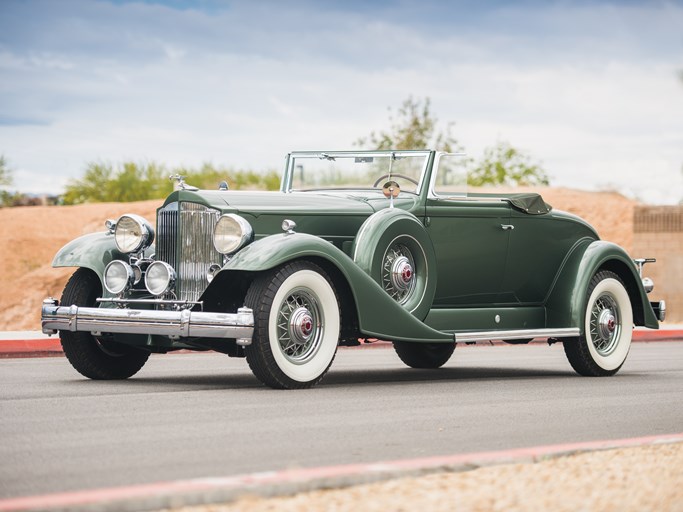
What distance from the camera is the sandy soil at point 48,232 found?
27141 mm

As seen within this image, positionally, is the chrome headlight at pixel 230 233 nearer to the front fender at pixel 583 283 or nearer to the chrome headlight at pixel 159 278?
the chrome headlight at pixel 159 278

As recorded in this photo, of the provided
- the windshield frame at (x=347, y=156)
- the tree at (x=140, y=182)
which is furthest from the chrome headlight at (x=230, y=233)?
the tree at (x=140, y=182)

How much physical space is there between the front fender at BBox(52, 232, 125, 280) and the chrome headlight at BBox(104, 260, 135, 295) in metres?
0.10

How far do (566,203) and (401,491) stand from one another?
1486 inches

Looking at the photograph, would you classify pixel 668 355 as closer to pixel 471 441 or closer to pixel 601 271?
pixel 601 271

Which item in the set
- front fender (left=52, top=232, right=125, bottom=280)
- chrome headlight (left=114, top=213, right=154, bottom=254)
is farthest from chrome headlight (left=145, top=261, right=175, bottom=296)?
front fender (left=52, top=232, right=125, bottom=280)

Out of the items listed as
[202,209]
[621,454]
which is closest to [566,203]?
[202,209]

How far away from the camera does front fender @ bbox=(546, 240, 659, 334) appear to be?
11148 mm

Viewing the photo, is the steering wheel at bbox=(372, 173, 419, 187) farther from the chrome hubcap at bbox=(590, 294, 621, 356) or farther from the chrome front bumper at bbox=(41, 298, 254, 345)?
the chrome front bumper at bbox=(41, 298, 254, 345)

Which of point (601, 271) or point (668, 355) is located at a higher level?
point (601, 271)

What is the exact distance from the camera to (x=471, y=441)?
6625mm

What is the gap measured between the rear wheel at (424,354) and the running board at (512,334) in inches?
55.0

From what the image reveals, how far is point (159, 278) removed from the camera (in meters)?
9.27

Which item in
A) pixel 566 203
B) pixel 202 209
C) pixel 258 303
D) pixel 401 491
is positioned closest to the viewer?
pixel 401 491
